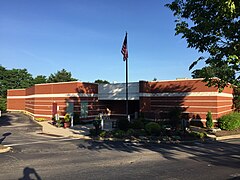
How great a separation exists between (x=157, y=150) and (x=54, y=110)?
21.0m

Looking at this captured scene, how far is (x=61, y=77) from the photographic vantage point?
267ft

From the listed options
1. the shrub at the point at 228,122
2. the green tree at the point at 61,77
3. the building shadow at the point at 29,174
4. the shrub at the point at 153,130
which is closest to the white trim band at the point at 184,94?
the shrub at the point at 228,122

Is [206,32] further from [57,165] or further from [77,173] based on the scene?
[57,165]

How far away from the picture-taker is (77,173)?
912 cm

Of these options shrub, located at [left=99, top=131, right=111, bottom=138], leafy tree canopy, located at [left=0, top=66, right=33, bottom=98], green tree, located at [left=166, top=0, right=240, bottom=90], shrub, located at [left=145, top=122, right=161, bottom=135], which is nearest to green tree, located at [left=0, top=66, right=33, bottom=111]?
leafy tree canopy, located at [left=0, top=66, right=33, bottom=98]

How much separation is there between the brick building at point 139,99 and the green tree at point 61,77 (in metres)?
44.1

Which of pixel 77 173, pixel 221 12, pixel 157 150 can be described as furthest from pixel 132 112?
pixel 221 12

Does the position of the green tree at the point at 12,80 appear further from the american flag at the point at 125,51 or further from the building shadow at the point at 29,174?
the building shadow at the point at 29,174

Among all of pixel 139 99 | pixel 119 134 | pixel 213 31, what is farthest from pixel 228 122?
pixel 213 31

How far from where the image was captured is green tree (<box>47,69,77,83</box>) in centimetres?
8119

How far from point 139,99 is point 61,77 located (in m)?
55.5

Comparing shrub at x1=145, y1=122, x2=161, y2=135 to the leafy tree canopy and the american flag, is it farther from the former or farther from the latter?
the leafy tree canopy

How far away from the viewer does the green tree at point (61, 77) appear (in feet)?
266

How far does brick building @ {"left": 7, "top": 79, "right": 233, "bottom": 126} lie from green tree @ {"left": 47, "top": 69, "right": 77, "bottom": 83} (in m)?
44.1
